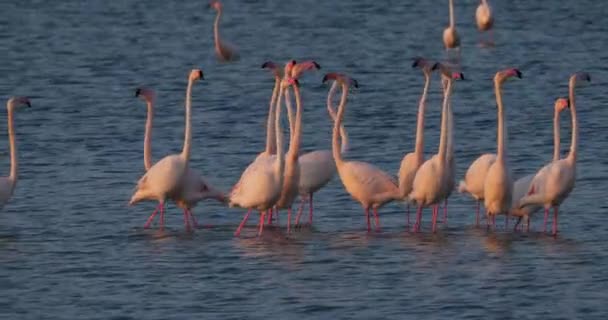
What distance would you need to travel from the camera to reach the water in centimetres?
1240

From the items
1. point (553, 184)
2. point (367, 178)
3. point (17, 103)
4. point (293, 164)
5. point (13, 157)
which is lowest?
point (553, 184)

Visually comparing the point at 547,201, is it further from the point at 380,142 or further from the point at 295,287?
the point at 380,142

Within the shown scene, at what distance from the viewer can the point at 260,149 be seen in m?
18.9

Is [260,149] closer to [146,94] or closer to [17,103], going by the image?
[146,94]

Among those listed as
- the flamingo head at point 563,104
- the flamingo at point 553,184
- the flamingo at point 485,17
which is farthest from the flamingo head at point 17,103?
the flamingo at point 485,17

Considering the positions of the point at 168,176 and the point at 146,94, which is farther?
the point at 146,94

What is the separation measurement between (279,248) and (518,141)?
5.70 meters

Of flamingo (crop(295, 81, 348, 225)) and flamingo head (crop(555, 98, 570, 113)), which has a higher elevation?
flamingo head (crop(555, 98, 570, 113))

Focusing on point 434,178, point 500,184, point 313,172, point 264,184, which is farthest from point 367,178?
point 500,184

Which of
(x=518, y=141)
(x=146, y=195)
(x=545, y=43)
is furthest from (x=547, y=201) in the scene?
(x=545, y=43)

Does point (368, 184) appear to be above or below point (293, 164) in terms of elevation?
below

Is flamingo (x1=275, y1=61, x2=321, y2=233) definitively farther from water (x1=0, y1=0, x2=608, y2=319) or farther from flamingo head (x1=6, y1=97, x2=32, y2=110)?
flamingo head (x1=6, y1=97, x2=32, y2=110)

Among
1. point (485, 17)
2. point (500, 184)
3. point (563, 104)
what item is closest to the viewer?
point (500, 184)

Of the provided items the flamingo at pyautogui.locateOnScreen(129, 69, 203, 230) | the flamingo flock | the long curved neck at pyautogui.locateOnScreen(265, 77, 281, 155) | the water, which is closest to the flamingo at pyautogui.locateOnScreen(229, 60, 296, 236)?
the flamingo flock
